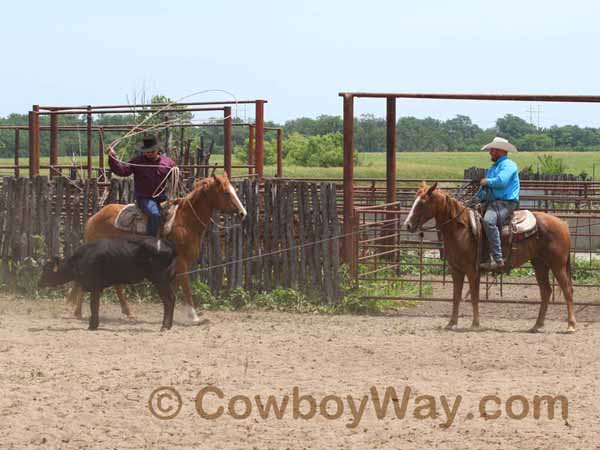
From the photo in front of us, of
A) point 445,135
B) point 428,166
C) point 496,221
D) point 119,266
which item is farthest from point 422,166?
point 119,266

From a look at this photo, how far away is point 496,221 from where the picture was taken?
1127 cm

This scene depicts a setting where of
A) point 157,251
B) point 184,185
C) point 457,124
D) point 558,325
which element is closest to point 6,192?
point 184,185

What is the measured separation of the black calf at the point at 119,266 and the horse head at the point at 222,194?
72cm

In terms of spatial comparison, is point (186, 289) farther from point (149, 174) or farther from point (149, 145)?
point (149, 145)

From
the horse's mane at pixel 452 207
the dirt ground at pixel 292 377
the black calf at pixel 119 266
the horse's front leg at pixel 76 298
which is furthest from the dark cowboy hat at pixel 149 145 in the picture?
the horse's mane at pixel 452 207

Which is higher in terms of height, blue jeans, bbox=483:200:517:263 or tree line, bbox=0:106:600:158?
tree line, bbox=0:106:600:158

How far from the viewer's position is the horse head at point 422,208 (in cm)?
1112

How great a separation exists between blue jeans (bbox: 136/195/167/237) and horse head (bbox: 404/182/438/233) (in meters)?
2.46

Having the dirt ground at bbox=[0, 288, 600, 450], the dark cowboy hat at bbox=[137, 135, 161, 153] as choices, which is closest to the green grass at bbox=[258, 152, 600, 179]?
the dark cowboy hat at bbox=[137, 135, 161, 153]

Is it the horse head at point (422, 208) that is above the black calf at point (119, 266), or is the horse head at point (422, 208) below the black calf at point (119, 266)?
above

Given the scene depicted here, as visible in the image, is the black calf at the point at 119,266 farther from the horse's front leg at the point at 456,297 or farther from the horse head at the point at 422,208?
the horse's front leg at the point at 456,297

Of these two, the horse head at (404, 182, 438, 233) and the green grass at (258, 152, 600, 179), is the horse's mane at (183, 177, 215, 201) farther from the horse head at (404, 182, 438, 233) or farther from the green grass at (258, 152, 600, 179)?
the green grass at (258, 152, 600, 179)

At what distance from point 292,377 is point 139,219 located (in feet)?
11.9

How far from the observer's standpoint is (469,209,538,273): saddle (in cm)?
1126
